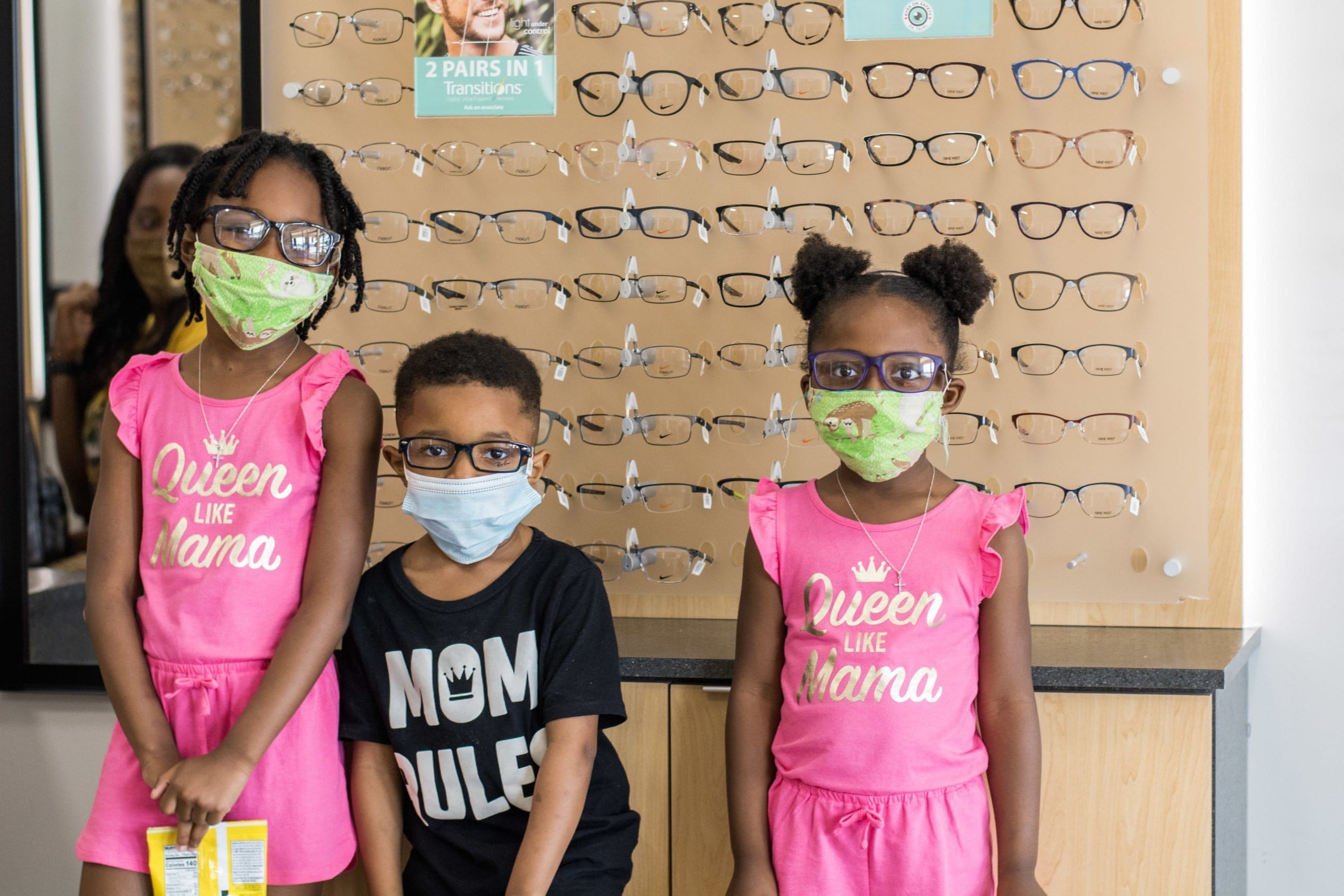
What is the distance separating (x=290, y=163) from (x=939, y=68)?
3.96 feet

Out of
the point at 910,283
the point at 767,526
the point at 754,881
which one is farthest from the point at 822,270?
the point at 754,881

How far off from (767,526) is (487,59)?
120 centimetres

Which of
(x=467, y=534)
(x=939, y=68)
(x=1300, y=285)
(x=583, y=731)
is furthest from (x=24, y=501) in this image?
(x=1300, y=285)

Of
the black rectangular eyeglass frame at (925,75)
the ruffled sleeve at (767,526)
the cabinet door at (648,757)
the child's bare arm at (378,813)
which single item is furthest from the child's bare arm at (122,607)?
the black rectangular eyeglass frame at (925,75)

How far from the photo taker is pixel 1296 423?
2.07 meters

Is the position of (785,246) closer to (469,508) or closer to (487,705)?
(469,508)

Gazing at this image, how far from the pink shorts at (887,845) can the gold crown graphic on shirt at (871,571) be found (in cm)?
27

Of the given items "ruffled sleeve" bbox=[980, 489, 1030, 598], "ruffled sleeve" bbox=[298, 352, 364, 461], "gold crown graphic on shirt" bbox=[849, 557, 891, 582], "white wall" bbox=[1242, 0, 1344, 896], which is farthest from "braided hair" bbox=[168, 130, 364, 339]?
"white wall" bbox=[1242, 0, 1344, 896]

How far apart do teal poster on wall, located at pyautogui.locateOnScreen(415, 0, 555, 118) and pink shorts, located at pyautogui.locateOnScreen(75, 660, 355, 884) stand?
123 centimetres

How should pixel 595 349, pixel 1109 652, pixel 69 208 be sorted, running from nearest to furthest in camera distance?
pixel 1109 652
pixel 595 349
pixel 69 208

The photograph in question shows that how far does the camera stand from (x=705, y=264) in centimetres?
217

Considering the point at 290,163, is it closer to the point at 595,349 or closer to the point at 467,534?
the point at 467,534

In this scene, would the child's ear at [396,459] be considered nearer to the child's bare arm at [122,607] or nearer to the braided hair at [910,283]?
the child's bare arm at [122,607]

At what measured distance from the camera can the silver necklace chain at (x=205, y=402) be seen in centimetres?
151
